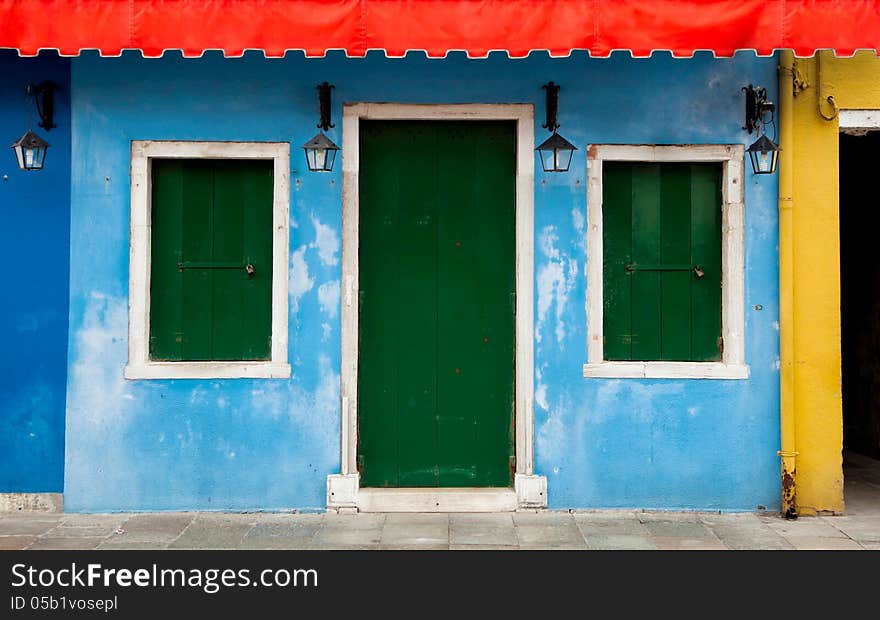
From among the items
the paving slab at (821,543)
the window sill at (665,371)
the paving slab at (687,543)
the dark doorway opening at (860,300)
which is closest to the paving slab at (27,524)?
the window sill at (665,371)

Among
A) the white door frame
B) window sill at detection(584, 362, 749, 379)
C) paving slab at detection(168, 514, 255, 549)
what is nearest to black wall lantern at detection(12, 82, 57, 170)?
the white door frame

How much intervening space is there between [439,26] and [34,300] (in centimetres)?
386

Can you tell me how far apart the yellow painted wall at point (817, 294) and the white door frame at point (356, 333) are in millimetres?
2094

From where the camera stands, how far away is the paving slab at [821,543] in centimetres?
543

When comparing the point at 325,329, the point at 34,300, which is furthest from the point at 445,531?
the point at 34,300

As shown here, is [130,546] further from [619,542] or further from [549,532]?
[619,542]

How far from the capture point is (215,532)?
5.79 metres

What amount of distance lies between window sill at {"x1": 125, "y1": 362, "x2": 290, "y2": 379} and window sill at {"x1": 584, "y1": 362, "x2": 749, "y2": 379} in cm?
248

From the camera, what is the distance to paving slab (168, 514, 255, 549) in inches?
216

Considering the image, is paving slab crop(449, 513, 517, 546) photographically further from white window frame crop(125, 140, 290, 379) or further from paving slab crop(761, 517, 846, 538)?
paving slab crop(761, 517, 846, 538)

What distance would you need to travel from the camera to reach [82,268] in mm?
6234

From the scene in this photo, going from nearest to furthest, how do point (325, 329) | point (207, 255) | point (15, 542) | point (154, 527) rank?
1. point (15, 542)
2. point (154, 527)
3. point (325, 329)
4. point (207, 255)

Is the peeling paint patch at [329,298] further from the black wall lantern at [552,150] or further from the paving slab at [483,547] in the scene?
the paving slab at [483,547]

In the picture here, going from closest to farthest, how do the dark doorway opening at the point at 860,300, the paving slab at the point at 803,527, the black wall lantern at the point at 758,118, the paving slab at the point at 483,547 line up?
the paving slab at the point at 483,547
the paving slab at the point at 803,527
the black wall lantern at the point at 758,118
the dark doorway opening at the point at 860,300
